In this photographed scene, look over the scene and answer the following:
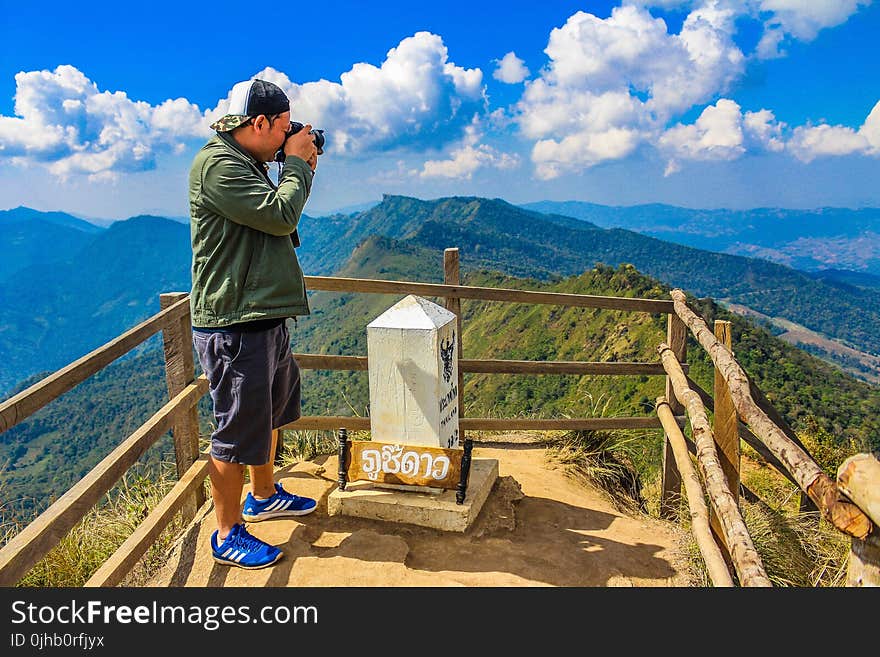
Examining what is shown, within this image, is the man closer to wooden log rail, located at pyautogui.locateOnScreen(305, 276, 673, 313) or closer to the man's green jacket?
the man's green jacket

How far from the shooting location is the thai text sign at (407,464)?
3535mm

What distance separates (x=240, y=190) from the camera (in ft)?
8.46

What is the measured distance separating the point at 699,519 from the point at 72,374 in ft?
9.16

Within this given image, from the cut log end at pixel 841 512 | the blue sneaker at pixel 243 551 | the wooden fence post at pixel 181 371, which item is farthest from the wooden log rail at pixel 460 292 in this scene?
the cut log end at pixel 841 512

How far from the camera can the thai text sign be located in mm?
3535

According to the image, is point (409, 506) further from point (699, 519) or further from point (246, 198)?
point (246, 198)

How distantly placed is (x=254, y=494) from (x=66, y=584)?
99cm

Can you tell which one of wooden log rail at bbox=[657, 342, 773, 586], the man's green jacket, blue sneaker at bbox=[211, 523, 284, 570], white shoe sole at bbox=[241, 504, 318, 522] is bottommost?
white shoe sole at bbox=[241, 504, 318, 522]

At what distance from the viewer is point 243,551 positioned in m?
2.98

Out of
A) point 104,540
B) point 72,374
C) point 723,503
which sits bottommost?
point 104,540

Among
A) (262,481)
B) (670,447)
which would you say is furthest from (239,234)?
(670,447)

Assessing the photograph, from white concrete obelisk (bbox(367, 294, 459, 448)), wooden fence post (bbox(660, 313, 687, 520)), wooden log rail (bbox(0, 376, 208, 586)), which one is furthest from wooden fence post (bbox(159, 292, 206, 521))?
wooden fence post (bbox(660, 313, 687, 520))

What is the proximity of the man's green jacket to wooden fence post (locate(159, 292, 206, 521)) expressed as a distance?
869 mm

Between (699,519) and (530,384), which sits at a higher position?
(699,519)
